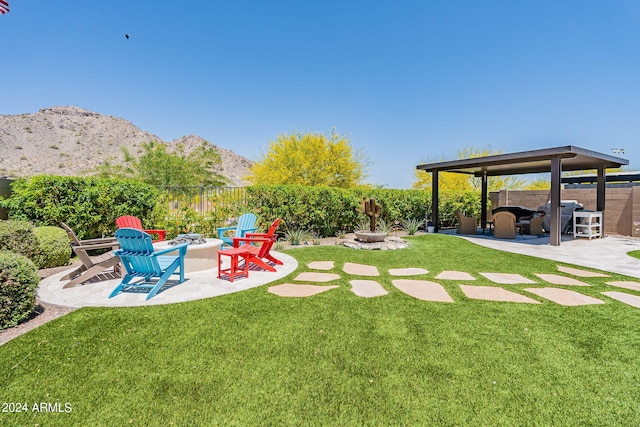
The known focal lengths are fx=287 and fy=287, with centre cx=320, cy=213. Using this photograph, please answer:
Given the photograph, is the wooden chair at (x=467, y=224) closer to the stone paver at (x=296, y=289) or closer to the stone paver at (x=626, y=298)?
the stone paver at (x=626, y=298)

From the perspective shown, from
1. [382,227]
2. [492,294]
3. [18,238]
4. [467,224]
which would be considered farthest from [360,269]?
[467,224]

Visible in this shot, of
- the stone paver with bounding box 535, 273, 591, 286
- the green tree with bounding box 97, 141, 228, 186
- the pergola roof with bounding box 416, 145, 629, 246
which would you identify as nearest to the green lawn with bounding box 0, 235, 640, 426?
the stone paver with bounding box 535, 273, 591, 286

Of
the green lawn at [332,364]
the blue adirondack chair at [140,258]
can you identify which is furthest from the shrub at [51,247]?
the green lawn at [332,364]

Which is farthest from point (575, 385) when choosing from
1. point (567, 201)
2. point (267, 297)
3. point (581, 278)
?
point (567, 201)

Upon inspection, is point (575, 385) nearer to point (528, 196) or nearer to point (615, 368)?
point (615, 368)

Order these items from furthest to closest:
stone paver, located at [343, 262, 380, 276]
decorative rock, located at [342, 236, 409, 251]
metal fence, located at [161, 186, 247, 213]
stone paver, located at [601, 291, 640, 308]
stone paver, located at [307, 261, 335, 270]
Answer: metal fence, located at [161, 186, 247, 213], decorative rock, located at [342, 236, 409, 251], stone paver, located at [307, 261, 335, 270], stone paver, located at [343, 262, 380, 276], stone paver, located at [601, 291, 640, 308]

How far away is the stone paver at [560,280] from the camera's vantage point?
4801mm

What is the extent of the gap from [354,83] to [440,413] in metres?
16.6

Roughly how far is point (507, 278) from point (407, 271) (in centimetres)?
170

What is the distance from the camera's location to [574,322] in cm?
328

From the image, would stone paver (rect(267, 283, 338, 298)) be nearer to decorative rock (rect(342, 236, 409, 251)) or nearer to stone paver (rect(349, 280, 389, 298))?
stone paver (rect(349, 280, 389, 298))

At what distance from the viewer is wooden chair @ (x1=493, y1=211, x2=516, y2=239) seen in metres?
9.93

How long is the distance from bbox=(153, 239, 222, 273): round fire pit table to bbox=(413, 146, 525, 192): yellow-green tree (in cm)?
1828

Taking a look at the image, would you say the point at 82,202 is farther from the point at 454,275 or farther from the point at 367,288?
the point at 454,275
